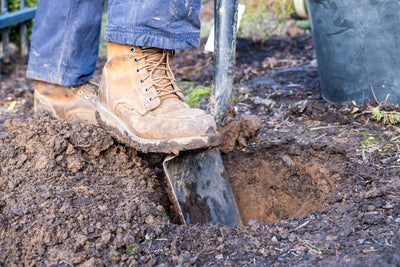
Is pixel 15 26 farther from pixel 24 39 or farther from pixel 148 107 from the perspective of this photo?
pixel 148 107

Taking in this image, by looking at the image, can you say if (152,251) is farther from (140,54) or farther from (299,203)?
(299,203)

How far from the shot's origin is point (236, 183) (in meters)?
2.64

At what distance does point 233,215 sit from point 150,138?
0.73 metres

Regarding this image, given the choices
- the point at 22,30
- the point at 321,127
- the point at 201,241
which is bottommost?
the point at 201,241

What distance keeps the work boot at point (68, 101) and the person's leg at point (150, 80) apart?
0.48 feet

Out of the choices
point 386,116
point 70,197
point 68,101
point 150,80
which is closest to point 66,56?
point 68,101

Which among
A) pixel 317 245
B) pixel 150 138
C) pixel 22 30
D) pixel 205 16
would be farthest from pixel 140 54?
pixel 205 16

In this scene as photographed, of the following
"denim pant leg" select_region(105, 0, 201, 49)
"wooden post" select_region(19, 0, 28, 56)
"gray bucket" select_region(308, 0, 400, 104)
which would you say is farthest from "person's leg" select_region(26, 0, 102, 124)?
"wooden post" select_region(19, 0, 28, 56)

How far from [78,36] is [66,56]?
129 mm

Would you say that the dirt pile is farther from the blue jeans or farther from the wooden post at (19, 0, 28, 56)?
the wooden post at (19, 0, 28, 56)

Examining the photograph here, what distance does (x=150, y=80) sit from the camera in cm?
210

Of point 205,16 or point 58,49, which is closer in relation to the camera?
point 58,49

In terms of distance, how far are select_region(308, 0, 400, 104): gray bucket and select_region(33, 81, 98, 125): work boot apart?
1.53 m

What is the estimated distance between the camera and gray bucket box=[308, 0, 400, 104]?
8.13 feet
